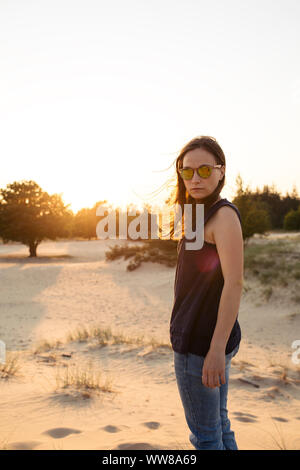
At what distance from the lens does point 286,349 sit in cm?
823

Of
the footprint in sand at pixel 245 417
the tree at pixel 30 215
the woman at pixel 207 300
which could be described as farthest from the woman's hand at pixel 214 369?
the tree at pixel 30 215

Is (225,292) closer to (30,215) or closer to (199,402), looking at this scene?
(199,402)

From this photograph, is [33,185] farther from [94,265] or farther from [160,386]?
[160,386]

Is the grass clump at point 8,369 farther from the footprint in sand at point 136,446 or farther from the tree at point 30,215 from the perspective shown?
the tree at point 30,215

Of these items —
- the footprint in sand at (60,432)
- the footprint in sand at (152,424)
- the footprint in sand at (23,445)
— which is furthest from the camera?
the footprint in sand at (152,424)

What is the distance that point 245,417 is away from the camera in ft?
13.3

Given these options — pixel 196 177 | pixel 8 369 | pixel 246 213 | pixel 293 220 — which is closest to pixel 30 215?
pixel 246 213

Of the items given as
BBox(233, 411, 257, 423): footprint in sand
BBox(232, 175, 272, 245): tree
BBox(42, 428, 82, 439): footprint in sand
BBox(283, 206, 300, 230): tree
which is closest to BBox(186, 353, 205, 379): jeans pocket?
BBox(42, 428, 82, 439): footprint in sand

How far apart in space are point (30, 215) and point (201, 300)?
96.9ft

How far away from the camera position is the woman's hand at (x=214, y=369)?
1675 millimetres

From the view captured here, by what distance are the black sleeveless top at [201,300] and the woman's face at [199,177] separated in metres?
0.14

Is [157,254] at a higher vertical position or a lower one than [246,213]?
lower

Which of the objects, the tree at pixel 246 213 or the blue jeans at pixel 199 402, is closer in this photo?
the blue jeans at pixel 199 402

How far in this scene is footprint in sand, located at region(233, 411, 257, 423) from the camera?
394 cm
